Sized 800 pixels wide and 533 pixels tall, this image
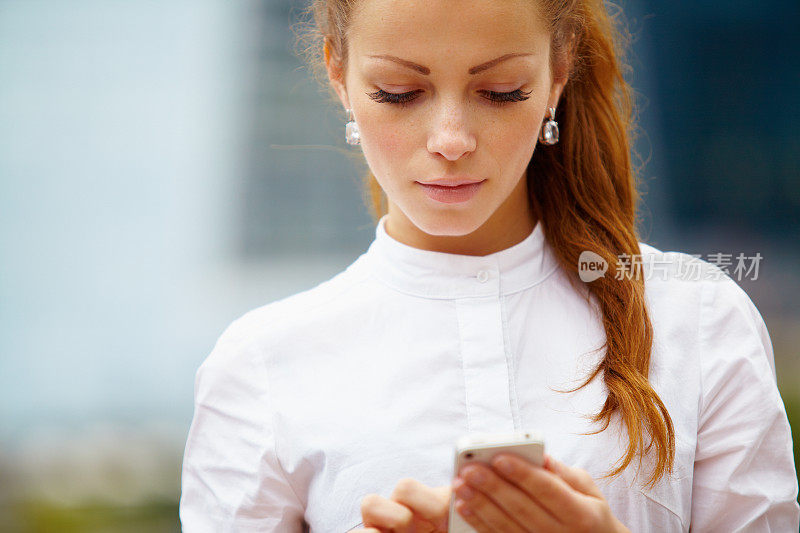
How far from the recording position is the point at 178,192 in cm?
297

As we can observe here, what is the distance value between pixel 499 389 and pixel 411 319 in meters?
0.19

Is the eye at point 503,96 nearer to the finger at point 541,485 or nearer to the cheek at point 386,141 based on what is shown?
the cheek at point 386,141

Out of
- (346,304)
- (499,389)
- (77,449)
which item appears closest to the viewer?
(499,389)

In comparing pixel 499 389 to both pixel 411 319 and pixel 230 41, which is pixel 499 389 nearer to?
pixel 411 319

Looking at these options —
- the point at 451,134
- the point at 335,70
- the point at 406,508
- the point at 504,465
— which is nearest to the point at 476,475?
the point at 504,465

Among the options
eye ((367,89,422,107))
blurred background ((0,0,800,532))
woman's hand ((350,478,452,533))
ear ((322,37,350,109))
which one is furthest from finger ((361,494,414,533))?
blurred background ((0,0,800,532))

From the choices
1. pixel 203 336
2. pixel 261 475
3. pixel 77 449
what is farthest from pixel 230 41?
pixel 261 475

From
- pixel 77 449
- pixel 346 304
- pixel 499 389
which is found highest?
pixel 346 304

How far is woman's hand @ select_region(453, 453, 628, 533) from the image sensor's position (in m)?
0.92

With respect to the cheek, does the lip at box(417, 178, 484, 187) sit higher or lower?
lower

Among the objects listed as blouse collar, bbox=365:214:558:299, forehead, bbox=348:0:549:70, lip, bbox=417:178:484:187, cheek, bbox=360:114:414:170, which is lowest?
blouse collar, bbox=365:214:558:299

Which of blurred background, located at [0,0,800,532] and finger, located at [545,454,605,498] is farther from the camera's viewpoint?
blurred background, located at [0,0,800,532]

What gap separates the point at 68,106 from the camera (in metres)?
2.94
